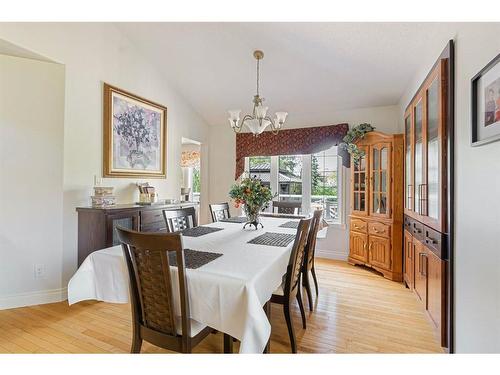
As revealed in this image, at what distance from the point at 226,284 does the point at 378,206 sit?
3.02 meters

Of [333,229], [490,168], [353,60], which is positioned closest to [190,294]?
[490,168]

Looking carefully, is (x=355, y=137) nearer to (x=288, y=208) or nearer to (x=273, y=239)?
(x=288, y=208)

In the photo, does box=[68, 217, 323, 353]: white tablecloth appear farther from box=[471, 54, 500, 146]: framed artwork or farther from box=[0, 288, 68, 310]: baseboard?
box=[0, 288, 68, 310]: baseboard

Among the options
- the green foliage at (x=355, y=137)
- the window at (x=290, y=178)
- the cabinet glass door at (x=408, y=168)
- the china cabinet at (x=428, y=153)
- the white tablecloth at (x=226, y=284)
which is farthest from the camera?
the window at (x=290, y=178)

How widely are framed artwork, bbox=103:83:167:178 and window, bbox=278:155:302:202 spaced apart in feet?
6.86

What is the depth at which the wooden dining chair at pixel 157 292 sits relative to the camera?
4.30ft

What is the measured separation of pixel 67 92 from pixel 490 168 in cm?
366

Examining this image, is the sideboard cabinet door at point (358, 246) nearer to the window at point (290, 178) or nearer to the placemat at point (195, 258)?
the window at point (290, 178)

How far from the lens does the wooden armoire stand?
342 centimetres

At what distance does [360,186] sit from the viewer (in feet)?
12.8

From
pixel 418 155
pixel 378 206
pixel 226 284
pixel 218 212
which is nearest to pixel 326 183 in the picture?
pixel 378 206

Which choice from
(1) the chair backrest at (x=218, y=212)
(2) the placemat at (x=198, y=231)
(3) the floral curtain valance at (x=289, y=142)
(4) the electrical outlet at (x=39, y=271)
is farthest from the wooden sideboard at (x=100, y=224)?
(3) the floral curtain valance at (x=289, y=142)
